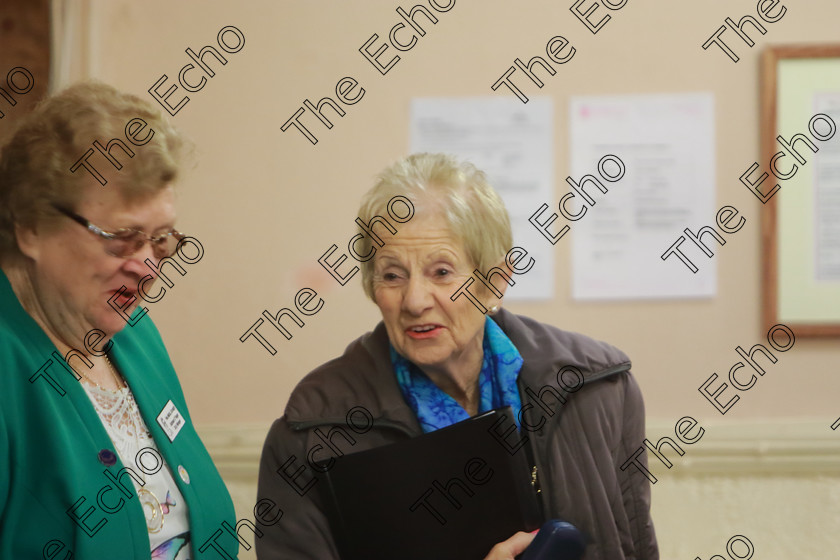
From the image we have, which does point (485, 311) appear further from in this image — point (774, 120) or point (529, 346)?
Answer: point (774, 120)

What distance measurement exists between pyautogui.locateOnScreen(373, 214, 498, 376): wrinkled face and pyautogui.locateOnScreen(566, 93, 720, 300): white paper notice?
2.26 feet

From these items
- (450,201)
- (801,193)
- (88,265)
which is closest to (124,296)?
(88,265)

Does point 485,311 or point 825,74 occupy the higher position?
point 825,74

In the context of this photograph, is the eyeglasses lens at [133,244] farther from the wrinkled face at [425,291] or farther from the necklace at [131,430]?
the wrinkled face at [425,291]

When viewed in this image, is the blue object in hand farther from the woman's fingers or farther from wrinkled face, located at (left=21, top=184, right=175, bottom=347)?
wrinkled face, located at (left=21, top=184, right=175, bottom=347)

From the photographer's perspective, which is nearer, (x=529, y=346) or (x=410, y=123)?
(x=529, y=346)

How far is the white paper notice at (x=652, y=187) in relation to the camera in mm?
1984

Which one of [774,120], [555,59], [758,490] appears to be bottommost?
[758,490]

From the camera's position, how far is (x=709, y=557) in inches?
76.5

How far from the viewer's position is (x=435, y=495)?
1321 mm

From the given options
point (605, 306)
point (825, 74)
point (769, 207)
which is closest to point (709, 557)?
point (605, 306)

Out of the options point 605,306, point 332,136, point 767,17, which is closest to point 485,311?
point 605,306

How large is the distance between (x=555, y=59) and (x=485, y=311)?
2.87 feet

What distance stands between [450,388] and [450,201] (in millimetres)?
352
